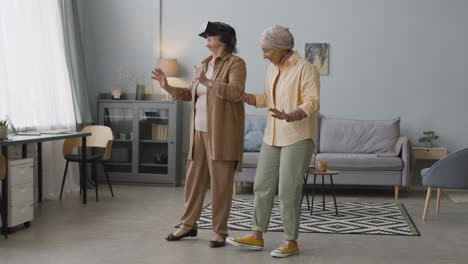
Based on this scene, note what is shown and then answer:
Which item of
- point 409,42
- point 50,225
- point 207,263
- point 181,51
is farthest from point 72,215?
point 409,42

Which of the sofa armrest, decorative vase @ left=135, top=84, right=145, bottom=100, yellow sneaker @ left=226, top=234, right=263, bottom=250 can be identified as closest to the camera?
yellow sneaker @ left=226, top=234, right=263, bottom=250

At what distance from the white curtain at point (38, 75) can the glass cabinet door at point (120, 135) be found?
63 cm

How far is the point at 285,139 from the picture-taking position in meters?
3.92

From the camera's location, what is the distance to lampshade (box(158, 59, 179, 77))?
7543 millimetres

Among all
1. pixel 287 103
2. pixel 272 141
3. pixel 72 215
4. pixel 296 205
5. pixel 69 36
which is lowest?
pixel 72 215

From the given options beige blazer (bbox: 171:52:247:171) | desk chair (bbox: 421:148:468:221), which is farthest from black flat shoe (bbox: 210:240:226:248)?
desk chair (bbox: 421:148:468:221)

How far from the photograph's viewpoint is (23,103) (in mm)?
6102

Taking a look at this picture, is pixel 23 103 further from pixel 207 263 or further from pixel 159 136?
pixel 207 263

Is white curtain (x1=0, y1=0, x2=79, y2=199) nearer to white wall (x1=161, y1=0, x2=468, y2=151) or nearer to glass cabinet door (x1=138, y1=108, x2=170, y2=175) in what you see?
glass cabinet door (x1=138, y1=108, x2=170, y2=175)

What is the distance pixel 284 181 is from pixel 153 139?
12.7ft

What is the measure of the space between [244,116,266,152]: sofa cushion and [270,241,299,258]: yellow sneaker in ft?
10.5

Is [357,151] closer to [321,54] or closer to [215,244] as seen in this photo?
[321,54]

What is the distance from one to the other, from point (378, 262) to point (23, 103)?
12.6ft

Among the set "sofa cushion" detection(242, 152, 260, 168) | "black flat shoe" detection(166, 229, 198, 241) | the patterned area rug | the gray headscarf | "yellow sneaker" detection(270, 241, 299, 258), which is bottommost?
the patterned area rug
